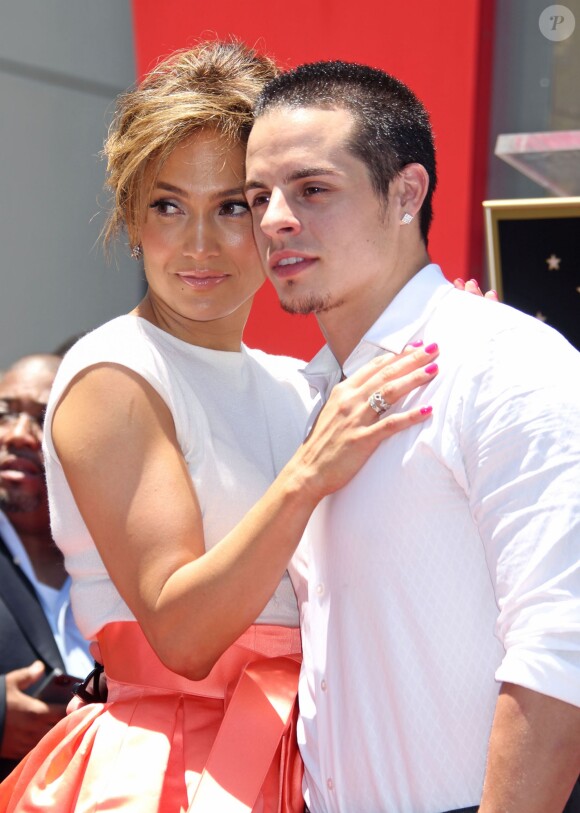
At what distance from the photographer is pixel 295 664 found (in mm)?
1670

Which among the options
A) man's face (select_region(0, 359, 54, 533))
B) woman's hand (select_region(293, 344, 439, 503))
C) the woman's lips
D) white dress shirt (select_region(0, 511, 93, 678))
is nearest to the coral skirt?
woman's hand (select_region(293, 344, 439, 503))

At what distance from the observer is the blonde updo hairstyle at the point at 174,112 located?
178cm

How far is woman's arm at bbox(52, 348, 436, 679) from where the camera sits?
4.51 ft

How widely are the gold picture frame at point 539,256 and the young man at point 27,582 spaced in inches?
67.7

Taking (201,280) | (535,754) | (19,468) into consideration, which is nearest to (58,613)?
(19,468)

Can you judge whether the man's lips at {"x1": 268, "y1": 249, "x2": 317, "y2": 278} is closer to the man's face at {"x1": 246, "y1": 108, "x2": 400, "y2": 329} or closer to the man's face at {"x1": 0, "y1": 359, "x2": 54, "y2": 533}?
the man's face at {"x1": 246, "y1": 108, "x2": 400, "y2": 329}

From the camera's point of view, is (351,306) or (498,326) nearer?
(498,326)

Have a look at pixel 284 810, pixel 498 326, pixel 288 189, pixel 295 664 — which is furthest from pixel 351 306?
pixel 284 810

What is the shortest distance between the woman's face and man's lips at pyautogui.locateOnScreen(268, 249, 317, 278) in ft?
0.99

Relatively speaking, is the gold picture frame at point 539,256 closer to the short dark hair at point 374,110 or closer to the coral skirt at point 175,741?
the short dark hair at point 374,110

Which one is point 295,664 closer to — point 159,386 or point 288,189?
point 159,386

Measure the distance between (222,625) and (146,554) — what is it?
154 mm

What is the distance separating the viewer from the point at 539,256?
2068 millimetres

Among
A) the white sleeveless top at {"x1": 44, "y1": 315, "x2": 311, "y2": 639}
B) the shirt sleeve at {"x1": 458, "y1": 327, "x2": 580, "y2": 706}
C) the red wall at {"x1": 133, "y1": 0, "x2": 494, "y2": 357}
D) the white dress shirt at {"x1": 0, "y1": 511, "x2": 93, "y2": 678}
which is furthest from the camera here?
the white dress shirt at {"x1": 0, "y1": 511, "x2": 93, "y2": 678}
